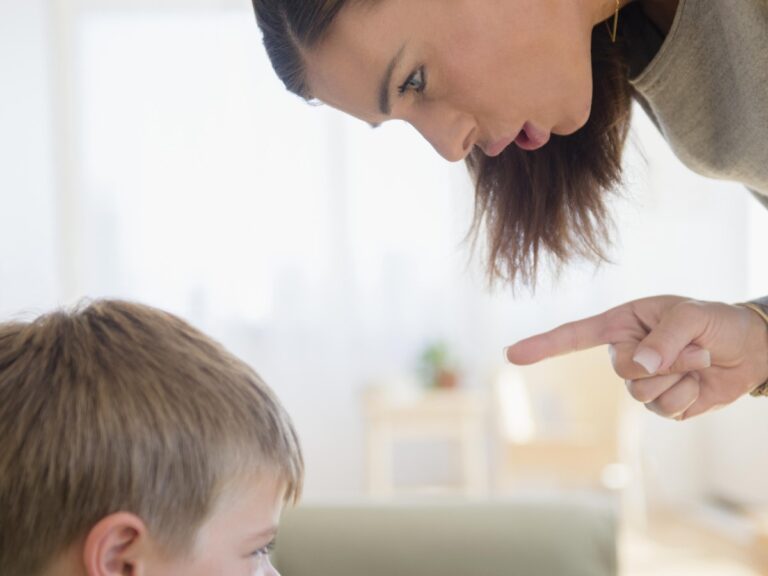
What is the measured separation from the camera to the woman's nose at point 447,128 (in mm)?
1166

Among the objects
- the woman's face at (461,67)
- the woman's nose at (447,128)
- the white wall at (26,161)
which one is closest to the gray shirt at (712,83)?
the woman's face at (461,67)

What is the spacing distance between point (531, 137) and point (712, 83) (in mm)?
214

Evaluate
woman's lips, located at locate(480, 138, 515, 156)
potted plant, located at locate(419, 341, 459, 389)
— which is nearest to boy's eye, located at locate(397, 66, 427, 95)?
woman's lips, located at locate(480, 138, 515, 156)

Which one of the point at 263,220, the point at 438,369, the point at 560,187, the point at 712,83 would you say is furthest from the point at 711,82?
the point at 263,220

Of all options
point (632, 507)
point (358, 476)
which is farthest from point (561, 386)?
point (358, 476)

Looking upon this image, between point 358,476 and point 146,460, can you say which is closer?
point 146,460

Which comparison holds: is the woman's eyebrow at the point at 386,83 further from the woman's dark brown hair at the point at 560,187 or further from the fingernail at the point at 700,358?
the fingernail at the point at 700,358

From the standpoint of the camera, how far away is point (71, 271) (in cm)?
475

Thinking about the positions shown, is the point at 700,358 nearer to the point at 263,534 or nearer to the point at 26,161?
the point at 263,534

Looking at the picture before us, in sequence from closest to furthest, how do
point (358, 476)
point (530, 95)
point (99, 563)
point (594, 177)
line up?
point (99, 563) → point (530, 95) → point (594, 177) → point (358, 476)

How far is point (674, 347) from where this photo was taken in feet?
3.62

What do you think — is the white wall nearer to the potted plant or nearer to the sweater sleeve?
the potted plant

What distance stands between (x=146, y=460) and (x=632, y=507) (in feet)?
12.7

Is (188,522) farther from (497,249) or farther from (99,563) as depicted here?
(497,249)
